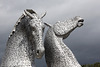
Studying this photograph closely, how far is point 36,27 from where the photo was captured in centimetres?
340

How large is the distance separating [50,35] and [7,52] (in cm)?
86

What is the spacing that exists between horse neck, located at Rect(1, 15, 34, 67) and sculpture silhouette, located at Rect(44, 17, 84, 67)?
0.46m

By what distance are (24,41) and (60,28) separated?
81 cm

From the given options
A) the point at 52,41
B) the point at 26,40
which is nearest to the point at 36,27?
the point at 26,40

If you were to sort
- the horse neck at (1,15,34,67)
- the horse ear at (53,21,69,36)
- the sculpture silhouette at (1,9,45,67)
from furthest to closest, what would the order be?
1. the horse ear at (53,21,69,36)
2. the horse neck at (1,15,34,67)
3. the sculpture silhouette at (1,9,45,67)

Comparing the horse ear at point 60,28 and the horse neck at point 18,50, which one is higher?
the horse ear at point 60,28

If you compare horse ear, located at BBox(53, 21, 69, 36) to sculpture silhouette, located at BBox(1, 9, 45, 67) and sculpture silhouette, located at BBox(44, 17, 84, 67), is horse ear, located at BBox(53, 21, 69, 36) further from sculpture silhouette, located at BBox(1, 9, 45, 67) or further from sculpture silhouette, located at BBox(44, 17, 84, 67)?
sculpture silhouette, located at BBox(1, 9, 45, 67)

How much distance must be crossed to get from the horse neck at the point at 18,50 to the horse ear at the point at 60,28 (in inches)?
25.8

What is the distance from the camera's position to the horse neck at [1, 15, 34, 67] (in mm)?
3586

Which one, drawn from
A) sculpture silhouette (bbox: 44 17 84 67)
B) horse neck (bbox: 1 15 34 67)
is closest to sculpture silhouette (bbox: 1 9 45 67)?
horse neck (bbox: 1 15 34 67)

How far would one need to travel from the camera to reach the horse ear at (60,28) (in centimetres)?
408

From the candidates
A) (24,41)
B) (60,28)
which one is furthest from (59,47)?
(24,41)

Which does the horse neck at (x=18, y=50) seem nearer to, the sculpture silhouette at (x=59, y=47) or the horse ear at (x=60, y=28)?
the sculpture silhouette at (x=59, y=47)

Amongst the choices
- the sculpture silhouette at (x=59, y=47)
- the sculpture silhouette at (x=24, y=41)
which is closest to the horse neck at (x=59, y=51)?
the sculpture silhouette at (x=59, y=47)
